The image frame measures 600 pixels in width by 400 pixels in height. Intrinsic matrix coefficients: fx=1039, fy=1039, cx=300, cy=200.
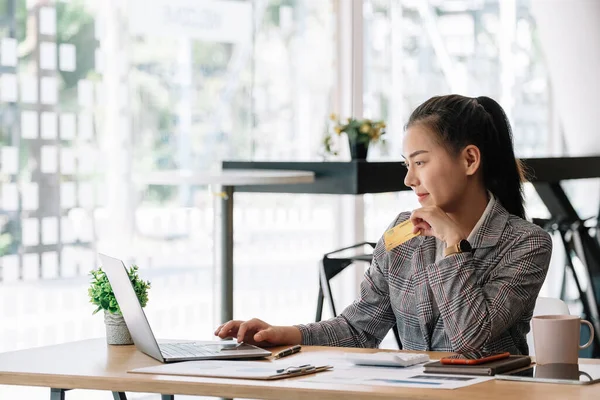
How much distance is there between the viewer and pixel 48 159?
4.09m

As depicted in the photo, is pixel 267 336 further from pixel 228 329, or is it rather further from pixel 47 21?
pixel 47 21

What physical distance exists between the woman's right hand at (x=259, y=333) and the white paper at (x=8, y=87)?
2060mm

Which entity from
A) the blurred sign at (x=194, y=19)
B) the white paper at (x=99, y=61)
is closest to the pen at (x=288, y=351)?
the white paper at (x=99, y=61)

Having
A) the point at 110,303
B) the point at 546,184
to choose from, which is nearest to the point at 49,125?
the point at 110,303

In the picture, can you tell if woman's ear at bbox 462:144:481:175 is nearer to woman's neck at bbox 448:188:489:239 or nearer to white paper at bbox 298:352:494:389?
woman's neck at bbox 448:188:489:239

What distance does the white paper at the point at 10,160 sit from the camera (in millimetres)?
3896

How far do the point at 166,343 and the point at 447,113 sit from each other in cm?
78

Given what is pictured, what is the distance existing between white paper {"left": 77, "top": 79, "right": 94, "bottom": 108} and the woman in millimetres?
2181

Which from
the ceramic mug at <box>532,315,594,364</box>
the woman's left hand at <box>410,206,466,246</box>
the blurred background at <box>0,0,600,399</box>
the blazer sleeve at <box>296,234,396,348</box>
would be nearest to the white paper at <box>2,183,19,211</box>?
the blurred background at <box>0,0,600,399</box>

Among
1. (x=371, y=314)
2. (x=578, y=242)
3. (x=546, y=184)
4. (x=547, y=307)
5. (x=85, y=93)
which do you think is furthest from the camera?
(x=546, y=184)

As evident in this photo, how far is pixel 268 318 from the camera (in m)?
5.33

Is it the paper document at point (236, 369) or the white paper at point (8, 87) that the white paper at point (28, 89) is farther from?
the paper document at point (236, 369)

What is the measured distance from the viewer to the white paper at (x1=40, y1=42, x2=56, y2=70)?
4.02 metres

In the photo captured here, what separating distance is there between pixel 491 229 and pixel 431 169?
0.18 meters
